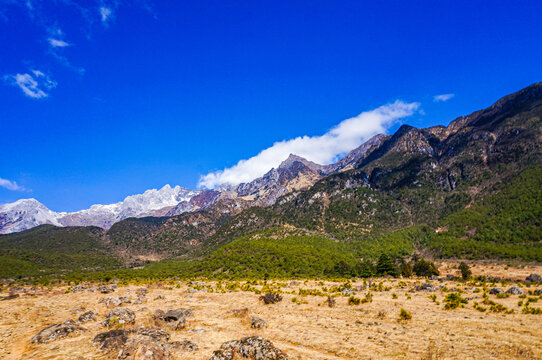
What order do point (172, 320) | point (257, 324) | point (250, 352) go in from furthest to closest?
1. point (172, 320)
2. point (257, 324)
3. point (250, 352)

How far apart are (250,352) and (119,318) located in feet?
54.5

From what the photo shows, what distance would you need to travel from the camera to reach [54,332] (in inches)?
729

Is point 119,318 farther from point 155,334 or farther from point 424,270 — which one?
point 424,270

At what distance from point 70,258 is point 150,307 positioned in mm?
179128

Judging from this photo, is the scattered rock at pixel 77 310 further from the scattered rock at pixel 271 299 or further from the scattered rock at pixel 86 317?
the scattered rock at pixel 271 299

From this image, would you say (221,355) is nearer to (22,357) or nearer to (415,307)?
(22,357)

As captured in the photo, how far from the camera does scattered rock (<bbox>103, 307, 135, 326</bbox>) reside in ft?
74.0

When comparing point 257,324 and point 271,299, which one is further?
point 271,299

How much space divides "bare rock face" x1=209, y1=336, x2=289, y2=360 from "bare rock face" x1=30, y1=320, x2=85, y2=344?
13.5 meters

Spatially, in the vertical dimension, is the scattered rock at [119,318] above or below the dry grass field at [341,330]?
above

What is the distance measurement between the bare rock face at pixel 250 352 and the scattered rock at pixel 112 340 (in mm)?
6704

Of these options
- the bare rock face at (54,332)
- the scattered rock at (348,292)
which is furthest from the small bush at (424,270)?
the bare rock face at (54,332)

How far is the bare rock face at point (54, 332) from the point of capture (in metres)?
17.9

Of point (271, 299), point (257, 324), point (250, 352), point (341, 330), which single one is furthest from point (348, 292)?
point (250, 352)
